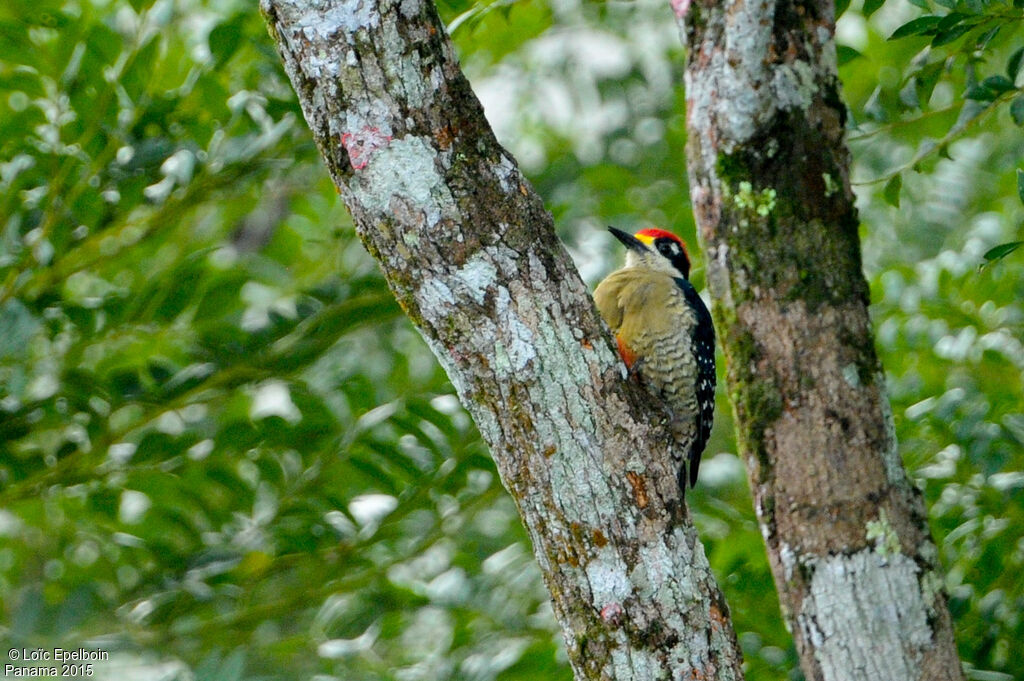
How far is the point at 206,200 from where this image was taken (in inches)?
156

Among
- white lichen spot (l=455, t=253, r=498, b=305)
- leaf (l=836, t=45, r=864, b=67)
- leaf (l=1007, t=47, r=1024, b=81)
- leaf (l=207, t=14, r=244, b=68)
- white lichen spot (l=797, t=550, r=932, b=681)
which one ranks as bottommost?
white lichen spot (l=797, t=550, r=932, b=681)

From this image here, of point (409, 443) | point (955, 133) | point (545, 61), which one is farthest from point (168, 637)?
point (545, 61)

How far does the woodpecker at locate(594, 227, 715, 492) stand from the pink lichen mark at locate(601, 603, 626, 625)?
1.86 meters

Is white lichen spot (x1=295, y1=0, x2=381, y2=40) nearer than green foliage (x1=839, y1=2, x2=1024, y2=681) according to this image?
Yes

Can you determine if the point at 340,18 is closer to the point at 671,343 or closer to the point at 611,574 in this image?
the point at 611,574

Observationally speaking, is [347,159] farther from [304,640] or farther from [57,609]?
[304,640]

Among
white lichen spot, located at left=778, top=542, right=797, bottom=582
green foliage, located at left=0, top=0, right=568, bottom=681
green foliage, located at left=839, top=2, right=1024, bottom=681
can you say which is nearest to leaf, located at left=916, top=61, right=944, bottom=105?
green foliage, located at left=839, top=2, right=1024, bottom=681

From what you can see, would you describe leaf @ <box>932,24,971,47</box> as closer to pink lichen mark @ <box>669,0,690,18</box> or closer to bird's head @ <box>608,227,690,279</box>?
pink lichen mark @ <box>669,0,690,18</box>

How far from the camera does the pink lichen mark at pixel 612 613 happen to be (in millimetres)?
2178

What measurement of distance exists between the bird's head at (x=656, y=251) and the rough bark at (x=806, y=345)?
60.7 inches

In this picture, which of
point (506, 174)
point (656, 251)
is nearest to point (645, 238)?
point (656, 251)

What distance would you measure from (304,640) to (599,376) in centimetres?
185

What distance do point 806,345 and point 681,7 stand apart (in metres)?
0.96

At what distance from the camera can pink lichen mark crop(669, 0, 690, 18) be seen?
9.69 ft
